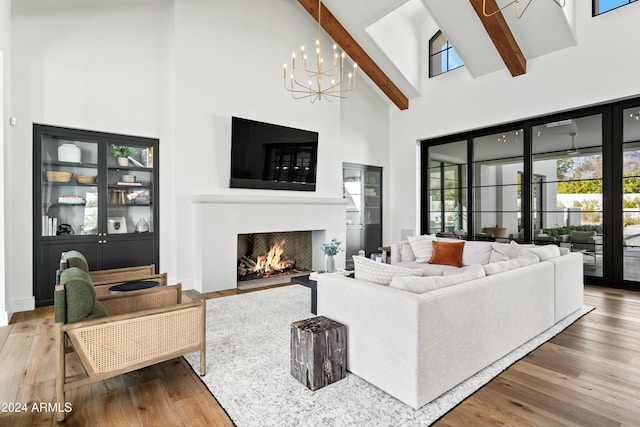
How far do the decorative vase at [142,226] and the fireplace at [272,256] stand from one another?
1.41 m

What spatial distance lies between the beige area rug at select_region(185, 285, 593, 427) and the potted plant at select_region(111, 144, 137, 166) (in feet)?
8.78

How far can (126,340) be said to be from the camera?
207 centimetres

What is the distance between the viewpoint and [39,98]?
400 cm

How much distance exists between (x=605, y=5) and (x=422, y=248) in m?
4.25

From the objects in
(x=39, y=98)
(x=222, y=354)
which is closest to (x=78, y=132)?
(x=39, y=98)

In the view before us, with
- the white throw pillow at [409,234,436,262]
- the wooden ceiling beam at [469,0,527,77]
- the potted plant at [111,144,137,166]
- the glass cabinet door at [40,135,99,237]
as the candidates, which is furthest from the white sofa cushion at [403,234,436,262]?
the glass cabinet door at [40,135,99,237]

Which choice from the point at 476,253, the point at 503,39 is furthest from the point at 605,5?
the point at 476,253

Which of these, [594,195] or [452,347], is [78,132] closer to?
[452,347]

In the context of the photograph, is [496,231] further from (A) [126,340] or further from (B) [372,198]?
(A) [126,340]

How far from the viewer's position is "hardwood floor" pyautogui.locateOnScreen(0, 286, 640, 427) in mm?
1916

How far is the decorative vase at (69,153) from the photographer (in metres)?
4.20

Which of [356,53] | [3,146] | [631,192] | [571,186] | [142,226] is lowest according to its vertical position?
[142,226]

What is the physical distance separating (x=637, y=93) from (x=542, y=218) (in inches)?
81.1

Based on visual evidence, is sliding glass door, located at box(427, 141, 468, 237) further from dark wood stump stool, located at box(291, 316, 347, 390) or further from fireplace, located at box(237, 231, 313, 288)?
dark wood stump stool, located at box(291, 316, 347, 390)
